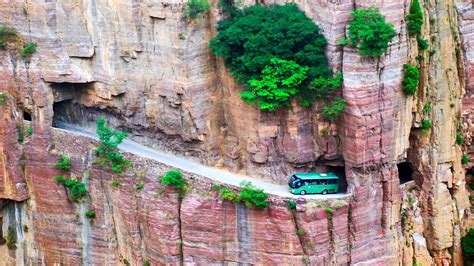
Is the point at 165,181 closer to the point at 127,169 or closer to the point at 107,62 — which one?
the point at 127,169

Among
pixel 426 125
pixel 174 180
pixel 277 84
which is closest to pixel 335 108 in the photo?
pixel 277 84

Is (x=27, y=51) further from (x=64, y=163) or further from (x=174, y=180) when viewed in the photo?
(x=174, y=180)

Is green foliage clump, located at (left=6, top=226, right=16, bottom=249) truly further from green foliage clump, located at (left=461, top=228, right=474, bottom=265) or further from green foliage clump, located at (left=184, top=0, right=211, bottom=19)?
green foliage clump, located at (left=461, top=228, right=474, bottom=265)

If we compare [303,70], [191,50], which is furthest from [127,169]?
[303,70]

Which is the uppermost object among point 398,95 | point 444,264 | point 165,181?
point 398,95

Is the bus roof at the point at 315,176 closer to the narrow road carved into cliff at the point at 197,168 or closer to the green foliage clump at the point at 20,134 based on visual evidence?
the narrow road carved into cliff at the point at 197,168

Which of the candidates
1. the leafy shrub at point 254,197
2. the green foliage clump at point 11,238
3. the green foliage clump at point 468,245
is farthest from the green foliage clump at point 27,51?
the green foliage clump at point 468,245
